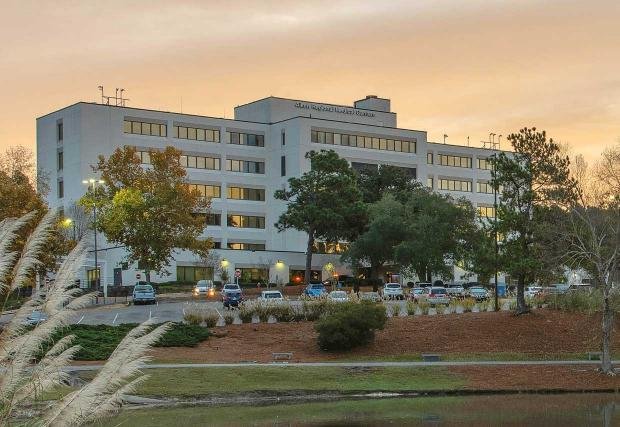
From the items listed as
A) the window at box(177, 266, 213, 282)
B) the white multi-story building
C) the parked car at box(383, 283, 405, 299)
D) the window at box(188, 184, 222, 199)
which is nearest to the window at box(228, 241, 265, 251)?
the white multi-story building

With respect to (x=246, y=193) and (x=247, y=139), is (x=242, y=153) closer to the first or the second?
(x=247, y=139)

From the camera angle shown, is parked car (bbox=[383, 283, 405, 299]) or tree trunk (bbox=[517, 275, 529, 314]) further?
parked car (bbox=[383, 283, 405, 299])

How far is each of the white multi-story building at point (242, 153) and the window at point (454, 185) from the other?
5.38 m

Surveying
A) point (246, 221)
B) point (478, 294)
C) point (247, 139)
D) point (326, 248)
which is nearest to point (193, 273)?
point (246, 221)

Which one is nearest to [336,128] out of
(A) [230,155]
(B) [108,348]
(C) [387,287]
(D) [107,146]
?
(A) [230,155]

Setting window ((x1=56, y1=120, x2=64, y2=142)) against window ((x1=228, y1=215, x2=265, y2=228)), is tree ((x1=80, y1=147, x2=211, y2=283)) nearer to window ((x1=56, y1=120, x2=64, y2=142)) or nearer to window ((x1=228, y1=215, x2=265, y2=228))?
window ((x1=56, y1=120, x2=64, y2=142))

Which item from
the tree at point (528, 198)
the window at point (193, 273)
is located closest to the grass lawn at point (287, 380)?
the tree at point (528, 198)

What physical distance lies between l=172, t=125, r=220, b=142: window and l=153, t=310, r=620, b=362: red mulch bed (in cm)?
7349

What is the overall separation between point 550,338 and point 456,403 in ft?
53.1

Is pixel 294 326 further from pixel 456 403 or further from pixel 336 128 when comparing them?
pixel 336 128

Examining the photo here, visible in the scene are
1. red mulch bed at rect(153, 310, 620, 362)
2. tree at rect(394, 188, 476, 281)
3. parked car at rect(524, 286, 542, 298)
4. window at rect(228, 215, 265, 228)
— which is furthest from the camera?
window at rect(228, 215, 265, 228)

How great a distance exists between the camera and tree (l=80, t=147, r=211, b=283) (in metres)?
87.4

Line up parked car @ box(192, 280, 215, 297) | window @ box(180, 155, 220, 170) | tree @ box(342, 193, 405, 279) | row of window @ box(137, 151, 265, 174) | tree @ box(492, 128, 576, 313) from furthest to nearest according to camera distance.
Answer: window @ box(180, 155, 220, 170) → row of window @ box(137, 151, 265, 174) → tree @ box(342, 193, 405, 279) → parked car @ box(192, 280, 215, 297) → tree @ box(492, 128, 576, 313)

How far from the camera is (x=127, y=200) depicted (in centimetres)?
8656
